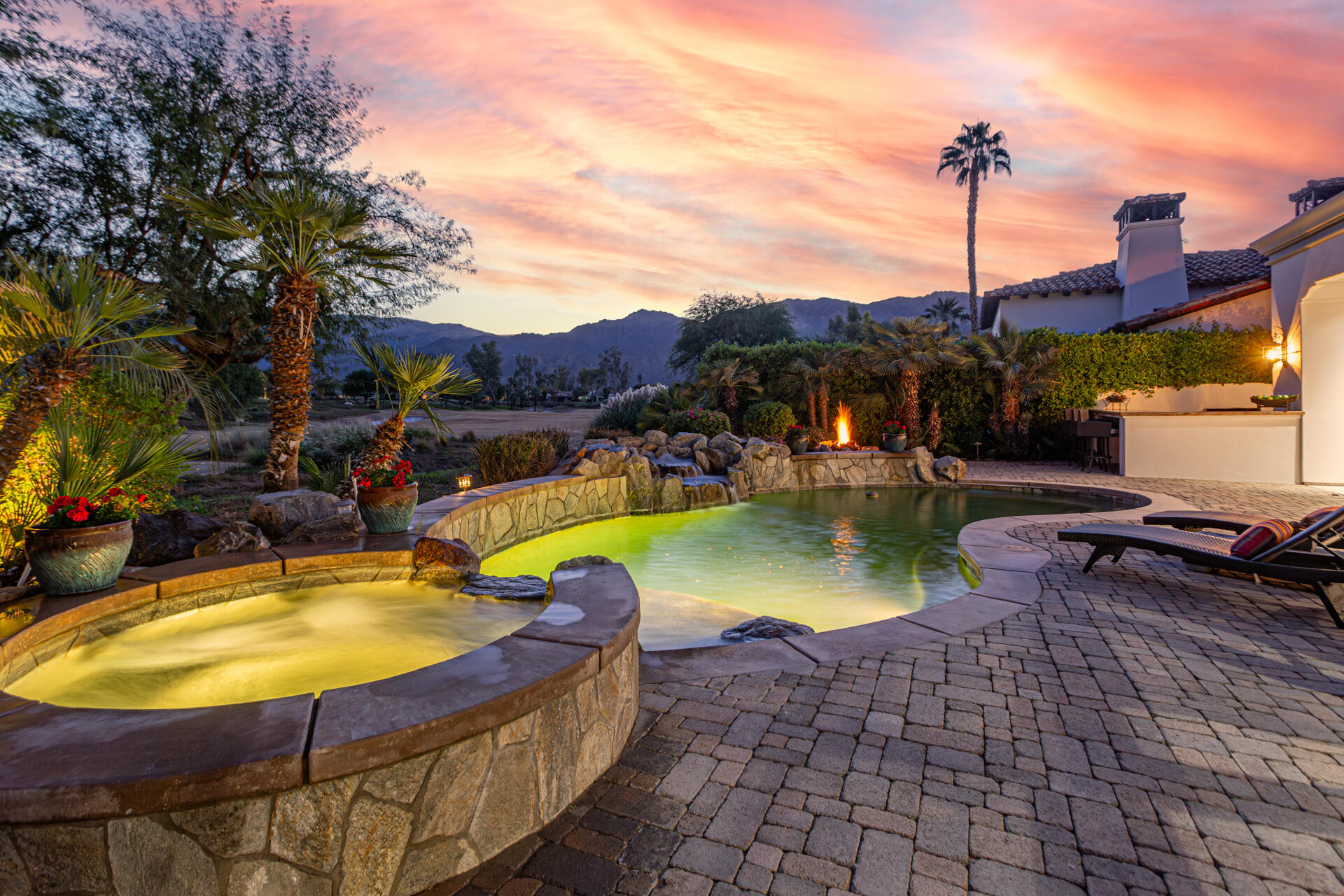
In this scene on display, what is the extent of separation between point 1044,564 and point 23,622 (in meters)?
7.31

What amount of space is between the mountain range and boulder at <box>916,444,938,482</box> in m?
109

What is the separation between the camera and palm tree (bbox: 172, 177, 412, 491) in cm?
567

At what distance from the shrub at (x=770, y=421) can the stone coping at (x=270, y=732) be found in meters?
12.7

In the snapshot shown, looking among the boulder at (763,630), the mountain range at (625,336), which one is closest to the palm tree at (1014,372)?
the boulder at (763,630)

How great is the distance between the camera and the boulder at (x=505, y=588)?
4176 millimetres

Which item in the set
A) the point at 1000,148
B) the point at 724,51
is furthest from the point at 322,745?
the point at 1000,148

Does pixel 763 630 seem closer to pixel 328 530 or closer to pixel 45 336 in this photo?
pixel 328 530

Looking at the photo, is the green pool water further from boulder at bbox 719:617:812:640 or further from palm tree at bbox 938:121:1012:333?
palm tree at bbox 938:121:1012:333

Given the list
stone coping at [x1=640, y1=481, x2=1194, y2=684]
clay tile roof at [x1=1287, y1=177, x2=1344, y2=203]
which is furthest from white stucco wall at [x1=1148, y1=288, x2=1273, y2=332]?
stone coping at [x1=640, y1=481, x2=1194, y2=684]

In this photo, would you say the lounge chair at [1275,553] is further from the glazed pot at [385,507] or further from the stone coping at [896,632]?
the glazed pot at [385,507]

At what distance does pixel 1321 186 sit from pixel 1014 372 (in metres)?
14.9

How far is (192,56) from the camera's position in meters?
9.59

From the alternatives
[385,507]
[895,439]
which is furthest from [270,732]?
[895,439]

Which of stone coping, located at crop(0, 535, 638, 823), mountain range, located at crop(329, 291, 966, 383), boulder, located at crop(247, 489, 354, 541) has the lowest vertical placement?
stone coping, located at crop(0, 535, 638, 823)
